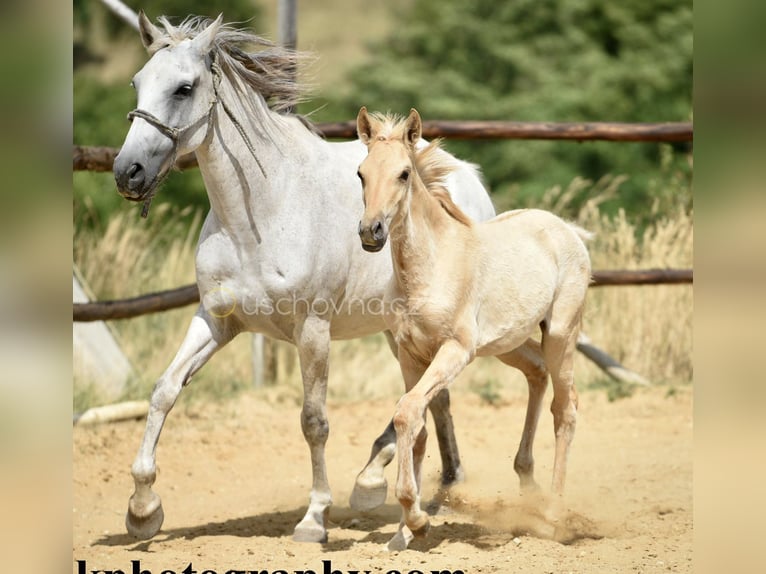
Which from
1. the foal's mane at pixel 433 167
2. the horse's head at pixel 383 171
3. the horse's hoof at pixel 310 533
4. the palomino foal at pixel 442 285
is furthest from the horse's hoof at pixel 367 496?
the horse's head at pixel 383 171

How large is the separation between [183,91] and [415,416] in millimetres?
1710

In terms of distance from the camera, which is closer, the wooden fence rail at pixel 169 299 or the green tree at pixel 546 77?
the wooden fence rail at pixel 169 299

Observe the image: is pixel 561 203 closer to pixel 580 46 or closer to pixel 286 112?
pixel 286 112

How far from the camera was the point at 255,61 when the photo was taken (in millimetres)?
4785

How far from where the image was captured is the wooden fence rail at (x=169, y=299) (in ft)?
21.1

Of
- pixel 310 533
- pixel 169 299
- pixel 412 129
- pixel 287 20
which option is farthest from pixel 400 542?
pixel 287 20

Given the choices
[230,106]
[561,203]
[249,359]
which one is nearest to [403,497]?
[230,106]

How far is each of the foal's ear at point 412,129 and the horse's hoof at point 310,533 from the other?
6.03ft

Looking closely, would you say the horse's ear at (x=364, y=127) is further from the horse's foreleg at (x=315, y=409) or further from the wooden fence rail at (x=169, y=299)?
the wooden fence rail at (x=169, y=299)

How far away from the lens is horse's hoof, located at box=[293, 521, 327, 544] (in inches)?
182

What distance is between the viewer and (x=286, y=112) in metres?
5.23

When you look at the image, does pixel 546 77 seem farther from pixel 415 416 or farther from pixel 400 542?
pixel 415 416

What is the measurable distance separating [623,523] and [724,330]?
351cm

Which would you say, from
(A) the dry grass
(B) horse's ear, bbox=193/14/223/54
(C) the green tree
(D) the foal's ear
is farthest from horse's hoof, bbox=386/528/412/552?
(C) the green tree
